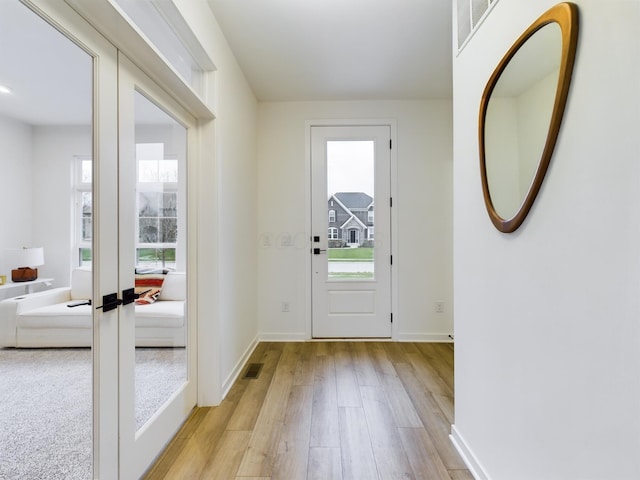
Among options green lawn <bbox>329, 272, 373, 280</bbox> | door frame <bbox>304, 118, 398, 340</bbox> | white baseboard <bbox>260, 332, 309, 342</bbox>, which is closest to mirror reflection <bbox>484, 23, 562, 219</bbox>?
door frame <bbox>304, 118, 398, 340</bbox>

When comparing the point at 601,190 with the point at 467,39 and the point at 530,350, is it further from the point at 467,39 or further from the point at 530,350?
the point at 467,39

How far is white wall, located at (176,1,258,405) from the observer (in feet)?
6.58

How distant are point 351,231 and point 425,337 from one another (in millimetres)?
1405

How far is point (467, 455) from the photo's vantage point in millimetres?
1540

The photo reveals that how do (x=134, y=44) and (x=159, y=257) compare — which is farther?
(x=159, y=257)

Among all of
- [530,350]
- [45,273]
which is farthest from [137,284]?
[530,350]

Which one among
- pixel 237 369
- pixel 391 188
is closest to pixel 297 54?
pixel 391 188

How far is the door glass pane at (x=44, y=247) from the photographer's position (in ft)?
2.98

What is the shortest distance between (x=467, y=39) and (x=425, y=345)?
108 inches

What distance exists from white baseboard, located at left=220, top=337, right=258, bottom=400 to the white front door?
0.71 meters

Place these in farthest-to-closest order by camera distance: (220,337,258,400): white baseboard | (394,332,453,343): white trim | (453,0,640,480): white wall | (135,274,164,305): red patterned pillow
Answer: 1. (394,332,453,343): white trim
2. (220,337,258,400): white baseboard
3. (135,274,164,305): red patterned pillow
4. (453,0,640,480): white wall

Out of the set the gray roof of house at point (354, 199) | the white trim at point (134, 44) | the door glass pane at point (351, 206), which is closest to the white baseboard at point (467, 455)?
the door glass pane at point (351, 206)

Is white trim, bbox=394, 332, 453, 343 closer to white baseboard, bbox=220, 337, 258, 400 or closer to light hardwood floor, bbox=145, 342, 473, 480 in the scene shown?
light hardwood floor, bbox=145, 342, 473, 480

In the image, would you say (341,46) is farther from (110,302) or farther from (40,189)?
(110,302)
